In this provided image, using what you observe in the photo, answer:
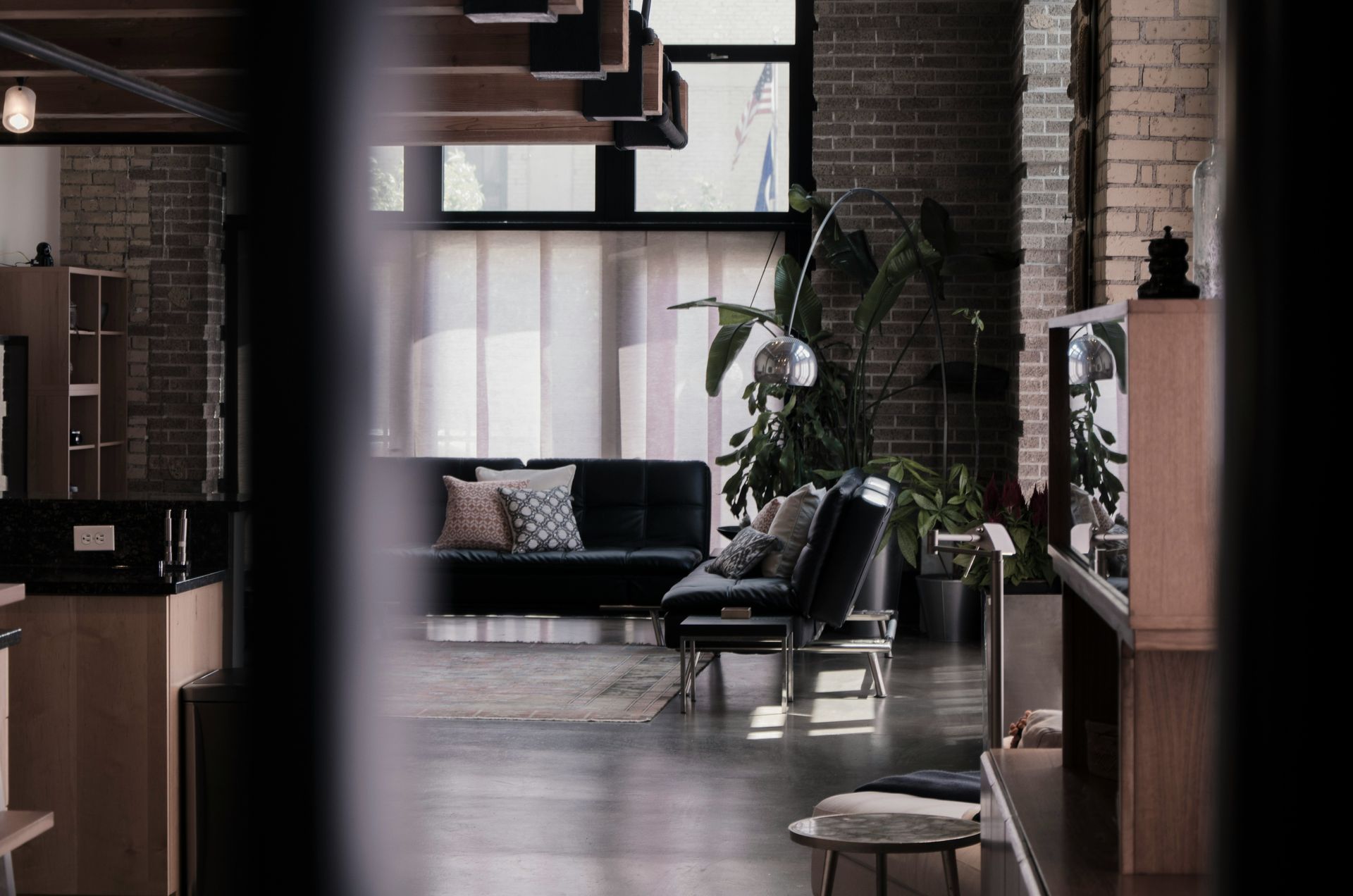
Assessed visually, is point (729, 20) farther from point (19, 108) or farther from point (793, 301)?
point (19, 108)

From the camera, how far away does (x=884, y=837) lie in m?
2.68

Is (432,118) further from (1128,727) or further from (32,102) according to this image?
(1128,727)

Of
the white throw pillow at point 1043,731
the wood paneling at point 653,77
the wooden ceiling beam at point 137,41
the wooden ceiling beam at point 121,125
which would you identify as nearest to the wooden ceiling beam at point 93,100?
the wooden ceiling beam at point 121,125

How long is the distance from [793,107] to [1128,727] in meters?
7.49

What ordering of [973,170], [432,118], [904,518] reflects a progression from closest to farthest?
[432,118] < [904,518] < [973,170]

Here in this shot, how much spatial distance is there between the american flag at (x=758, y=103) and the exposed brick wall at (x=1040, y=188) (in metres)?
1.70

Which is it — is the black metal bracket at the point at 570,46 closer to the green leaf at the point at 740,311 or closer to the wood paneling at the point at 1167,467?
the wood paneling at the point at 1167,467

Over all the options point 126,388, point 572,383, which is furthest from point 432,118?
point 126,388

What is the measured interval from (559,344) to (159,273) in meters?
2.71

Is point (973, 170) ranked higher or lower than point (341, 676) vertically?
higher

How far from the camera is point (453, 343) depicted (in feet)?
30.2

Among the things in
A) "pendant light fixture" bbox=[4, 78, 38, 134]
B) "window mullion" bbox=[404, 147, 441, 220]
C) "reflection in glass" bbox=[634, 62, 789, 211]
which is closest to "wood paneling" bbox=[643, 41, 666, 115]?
"pendant light fixture" bbox=[4, 78, 38, 134]

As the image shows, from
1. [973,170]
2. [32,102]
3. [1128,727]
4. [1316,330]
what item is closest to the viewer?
[1316,330]

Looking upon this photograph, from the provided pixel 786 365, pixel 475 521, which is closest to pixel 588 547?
pixel 475 521
